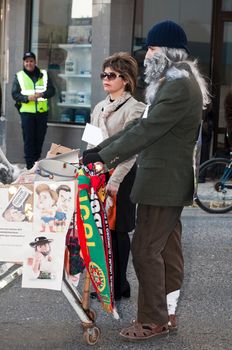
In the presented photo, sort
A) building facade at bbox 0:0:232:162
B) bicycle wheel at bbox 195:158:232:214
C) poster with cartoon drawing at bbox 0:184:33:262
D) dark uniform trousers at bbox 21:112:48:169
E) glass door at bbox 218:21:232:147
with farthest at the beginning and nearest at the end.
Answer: glass door at bbox 218:21:232:147 → building facade at bbox 0:0:232:162 → dark uniform trousers at bbox 21:112:48:169 → bicycle wheel at bbox 195:158:232:214 → poster with cartoon drawing at bbox 0:184:33:262

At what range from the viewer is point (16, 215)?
4605mm

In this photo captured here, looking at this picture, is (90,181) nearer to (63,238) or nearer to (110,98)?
(63,238)

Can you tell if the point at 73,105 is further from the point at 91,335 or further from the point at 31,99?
the point at 91,335

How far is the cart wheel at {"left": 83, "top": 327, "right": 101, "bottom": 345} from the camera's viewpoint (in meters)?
5.02

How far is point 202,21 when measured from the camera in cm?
1326

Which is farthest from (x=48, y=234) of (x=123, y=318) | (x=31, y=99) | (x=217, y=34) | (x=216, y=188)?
(x=217, y=34)

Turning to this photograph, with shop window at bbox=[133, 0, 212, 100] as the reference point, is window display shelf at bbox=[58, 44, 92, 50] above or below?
below

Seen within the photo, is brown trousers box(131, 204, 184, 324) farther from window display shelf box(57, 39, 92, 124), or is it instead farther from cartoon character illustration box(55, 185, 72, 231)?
window display shelf box(57, 39, 92, 124)

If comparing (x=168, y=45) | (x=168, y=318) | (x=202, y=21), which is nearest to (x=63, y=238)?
(x=168, y=318)

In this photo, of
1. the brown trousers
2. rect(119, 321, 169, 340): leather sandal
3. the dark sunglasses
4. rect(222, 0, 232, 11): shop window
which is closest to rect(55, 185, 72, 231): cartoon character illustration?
the brown trousers

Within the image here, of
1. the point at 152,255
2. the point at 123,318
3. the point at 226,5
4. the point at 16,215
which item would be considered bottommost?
the point at 123,318

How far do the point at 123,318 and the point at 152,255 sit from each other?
92 cm

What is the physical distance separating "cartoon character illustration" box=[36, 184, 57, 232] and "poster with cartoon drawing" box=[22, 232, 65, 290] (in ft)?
0.25

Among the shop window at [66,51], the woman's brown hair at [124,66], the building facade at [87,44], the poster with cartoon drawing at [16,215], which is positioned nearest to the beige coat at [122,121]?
the woman's brown hair at [124,66]
